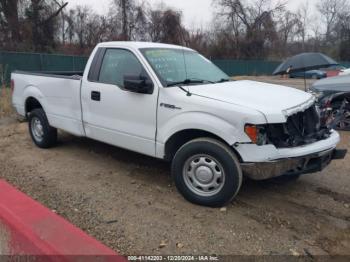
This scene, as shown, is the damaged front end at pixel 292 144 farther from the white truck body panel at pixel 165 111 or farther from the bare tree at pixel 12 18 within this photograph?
the bare tree at pixel 12 18

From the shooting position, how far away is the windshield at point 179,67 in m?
4.75

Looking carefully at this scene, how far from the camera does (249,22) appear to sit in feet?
176

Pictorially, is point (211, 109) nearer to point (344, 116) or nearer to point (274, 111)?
point (274, 111)

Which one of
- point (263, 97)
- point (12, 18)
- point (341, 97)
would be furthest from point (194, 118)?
point (12, 18)

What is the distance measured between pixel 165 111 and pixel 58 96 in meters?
2.26

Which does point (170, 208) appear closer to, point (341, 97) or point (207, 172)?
point (207, 172)

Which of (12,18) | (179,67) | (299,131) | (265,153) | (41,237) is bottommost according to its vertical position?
(41,237)

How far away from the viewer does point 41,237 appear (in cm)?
305

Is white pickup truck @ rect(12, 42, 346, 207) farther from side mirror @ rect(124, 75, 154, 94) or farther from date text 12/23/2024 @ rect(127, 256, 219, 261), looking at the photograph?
date text 12/23/2024 @ rect(127, 256, 219, 261)

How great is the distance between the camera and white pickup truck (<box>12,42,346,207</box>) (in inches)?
154

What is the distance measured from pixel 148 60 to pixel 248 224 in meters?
2.31

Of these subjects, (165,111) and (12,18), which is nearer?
(165,111)

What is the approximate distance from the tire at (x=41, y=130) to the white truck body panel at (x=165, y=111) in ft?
0.81

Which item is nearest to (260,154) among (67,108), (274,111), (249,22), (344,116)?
(274,111)
